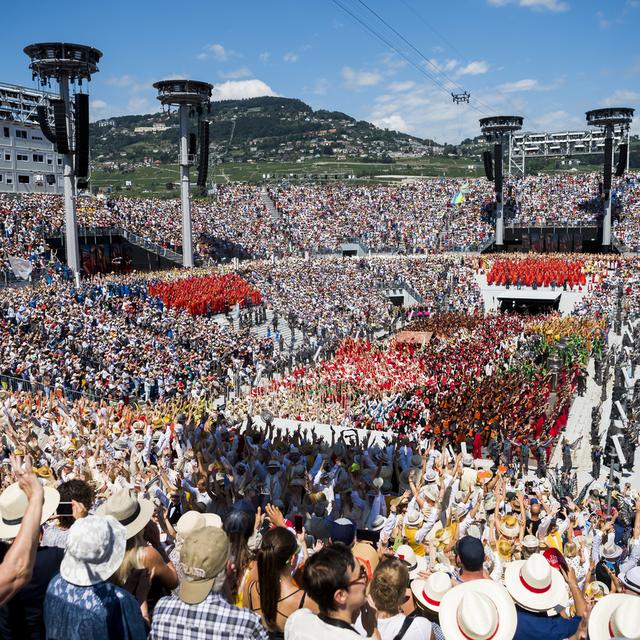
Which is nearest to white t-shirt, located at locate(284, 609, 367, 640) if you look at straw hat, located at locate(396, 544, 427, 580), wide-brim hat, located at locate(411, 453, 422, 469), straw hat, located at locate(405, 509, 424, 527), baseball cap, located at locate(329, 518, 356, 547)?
baseball cap, located at locate(329, 518, 356, 547)

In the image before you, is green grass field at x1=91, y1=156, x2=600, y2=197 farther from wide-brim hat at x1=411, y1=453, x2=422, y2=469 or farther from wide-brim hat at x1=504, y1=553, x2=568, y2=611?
wide-brim hat at x1=504, y1=553, x2=568, y2=611

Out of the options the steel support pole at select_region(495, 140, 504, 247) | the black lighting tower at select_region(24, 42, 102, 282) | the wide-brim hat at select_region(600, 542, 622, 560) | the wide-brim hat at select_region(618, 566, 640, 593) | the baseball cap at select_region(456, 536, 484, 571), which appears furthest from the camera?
the steel support pole at select_region(495, 140, 504, 247)

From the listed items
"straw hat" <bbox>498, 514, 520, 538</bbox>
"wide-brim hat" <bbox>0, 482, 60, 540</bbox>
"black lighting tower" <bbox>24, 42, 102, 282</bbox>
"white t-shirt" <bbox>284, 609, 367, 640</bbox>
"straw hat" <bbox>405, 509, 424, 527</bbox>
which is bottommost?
"straw hat" <bbox>405, 509, 424, 527</bbox>

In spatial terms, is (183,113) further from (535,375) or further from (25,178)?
(535,375)

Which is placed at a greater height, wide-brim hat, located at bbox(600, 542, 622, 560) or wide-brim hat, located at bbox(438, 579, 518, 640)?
wide-brim hat, located at bbox(438, 579, 518, 640)

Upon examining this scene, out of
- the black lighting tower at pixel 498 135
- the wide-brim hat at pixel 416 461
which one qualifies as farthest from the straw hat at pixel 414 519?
the black lighting tower at pixel 498 135

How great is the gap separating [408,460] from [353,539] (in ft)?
15.3

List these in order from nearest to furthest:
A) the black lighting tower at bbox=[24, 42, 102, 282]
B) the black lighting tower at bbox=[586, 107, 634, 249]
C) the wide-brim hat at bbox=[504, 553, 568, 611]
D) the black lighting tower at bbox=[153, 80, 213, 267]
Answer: the wide-brim hat at bbox=[504, 553, 568, 611] < the black lighting tower at bbox=[24, 42, 102, 282] < the black lighting tower at bbox=[153, 80, 213, 267] < the black lighting tower at bbox=[586, 107, 634, 249]

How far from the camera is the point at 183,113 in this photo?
3747cm

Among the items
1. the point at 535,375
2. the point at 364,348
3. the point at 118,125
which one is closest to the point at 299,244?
the point at 364,348

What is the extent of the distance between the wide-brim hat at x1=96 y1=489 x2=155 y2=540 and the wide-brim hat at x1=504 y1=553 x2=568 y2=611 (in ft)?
7.27

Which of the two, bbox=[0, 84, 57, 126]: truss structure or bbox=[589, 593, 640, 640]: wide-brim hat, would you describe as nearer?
bbox=[589, 593, 640, 640]: wide-brim hat

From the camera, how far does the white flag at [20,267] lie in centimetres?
2694

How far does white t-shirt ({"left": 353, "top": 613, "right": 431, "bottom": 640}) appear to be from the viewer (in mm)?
3248
